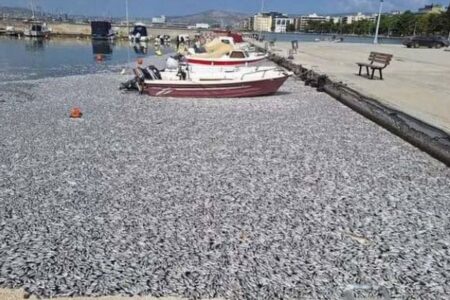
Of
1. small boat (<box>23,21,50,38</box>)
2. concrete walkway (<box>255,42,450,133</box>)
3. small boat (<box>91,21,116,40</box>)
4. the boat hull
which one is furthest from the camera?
small boat (<box>91,21,116,40</box>)

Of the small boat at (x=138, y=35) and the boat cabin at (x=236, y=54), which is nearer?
the boat cabin at (x=236, y=54)

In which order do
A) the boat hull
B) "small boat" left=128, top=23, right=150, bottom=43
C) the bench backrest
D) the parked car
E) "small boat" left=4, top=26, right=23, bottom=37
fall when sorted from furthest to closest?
"small boat" left=4, top=26, right=23, bottom=37 → "small boat" left=128, top=23, right=150, bottom=43 → the parked car → the bench backrest → the boat hull

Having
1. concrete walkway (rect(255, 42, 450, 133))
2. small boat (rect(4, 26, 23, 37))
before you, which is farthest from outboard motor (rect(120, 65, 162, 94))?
small boat (rect(4, 26, 23, 37))

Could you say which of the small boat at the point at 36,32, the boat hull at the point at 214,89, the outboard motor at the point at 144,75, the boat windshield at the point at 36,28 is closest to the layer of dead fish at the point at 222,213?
the boat hull at the point at 214,89

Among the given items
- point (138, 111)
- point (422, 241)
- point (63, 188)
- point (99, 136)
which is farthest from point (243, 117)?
point (422, 241)

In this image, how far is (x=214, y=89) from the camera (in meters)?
15.5

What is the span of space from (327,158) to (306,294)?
4715mm

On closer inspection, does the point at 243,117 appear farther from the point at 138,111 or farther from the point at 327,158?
the point at 327,158

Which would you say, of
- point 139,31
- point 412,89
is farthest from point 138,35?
point 412,89

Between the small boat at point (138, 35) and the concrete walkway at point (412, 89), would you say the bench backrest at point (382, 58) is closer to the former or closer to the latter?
the concrete walkway at point (412, 89)

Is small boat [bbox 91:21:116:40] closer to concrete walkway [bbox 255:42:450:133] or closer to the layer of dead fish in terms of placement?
concrete walkway [bbox 255:42:450:133]

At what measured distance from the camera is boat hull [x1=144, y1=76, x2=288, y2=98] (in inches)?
610

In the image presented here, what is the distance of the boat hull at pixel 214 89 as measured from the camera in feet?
50.8

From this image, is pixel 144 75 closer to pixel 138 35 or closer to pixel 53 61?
pixel 53 61
